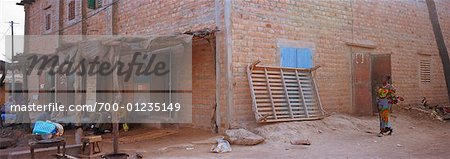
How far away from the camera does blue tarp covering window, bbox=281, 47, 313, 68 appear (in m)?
9.77

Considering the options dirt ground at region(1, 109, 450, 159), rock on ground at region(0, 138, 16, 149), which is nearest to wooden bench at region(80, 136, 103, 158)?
dirt ground at region(1, 109, 450, 159)

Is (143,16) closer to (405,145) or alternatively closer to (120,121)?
(120,121)

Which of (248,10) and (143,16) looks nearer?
(248,10)

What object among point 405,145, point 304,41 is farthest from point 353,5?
point 405,145

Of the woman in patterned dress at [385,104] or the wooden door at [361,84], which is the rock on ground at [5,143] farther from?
the wooden door at [361,84]

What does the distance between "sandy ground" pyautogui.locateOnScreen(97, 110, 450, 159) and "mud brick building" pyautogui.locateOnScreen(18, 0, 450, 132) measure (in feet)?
2.39

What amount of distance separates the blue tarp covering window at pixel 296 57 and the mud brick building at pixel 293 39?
5 centimetres

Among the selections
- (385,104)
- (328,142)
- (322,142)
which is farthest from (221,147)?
(385,104)

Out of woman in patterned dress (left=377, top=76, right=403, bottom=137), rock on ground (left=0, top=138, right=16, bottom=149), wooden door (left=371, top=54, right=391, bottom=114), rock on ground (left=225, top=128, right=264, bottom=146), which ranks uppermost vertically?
wooden door (left=371, top=54, right=391, bottom=114)

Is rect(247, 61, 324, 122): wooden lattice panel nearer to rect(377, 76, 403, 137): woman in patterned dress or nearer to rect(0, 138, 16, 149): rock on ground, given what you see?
rect(377, 76, 403, 137): woman in patterned dress

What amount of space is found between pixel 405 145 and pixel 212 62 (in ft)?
14.6

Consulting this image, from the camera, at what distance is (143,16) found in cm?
1167

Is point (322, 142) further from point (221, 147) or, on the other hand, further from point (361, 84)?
point (361, 84)

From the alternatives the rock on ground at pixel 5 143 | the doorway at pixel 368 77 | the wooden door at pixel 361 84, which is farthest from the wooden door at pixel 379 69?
the rock on ground at pixel 5 143
